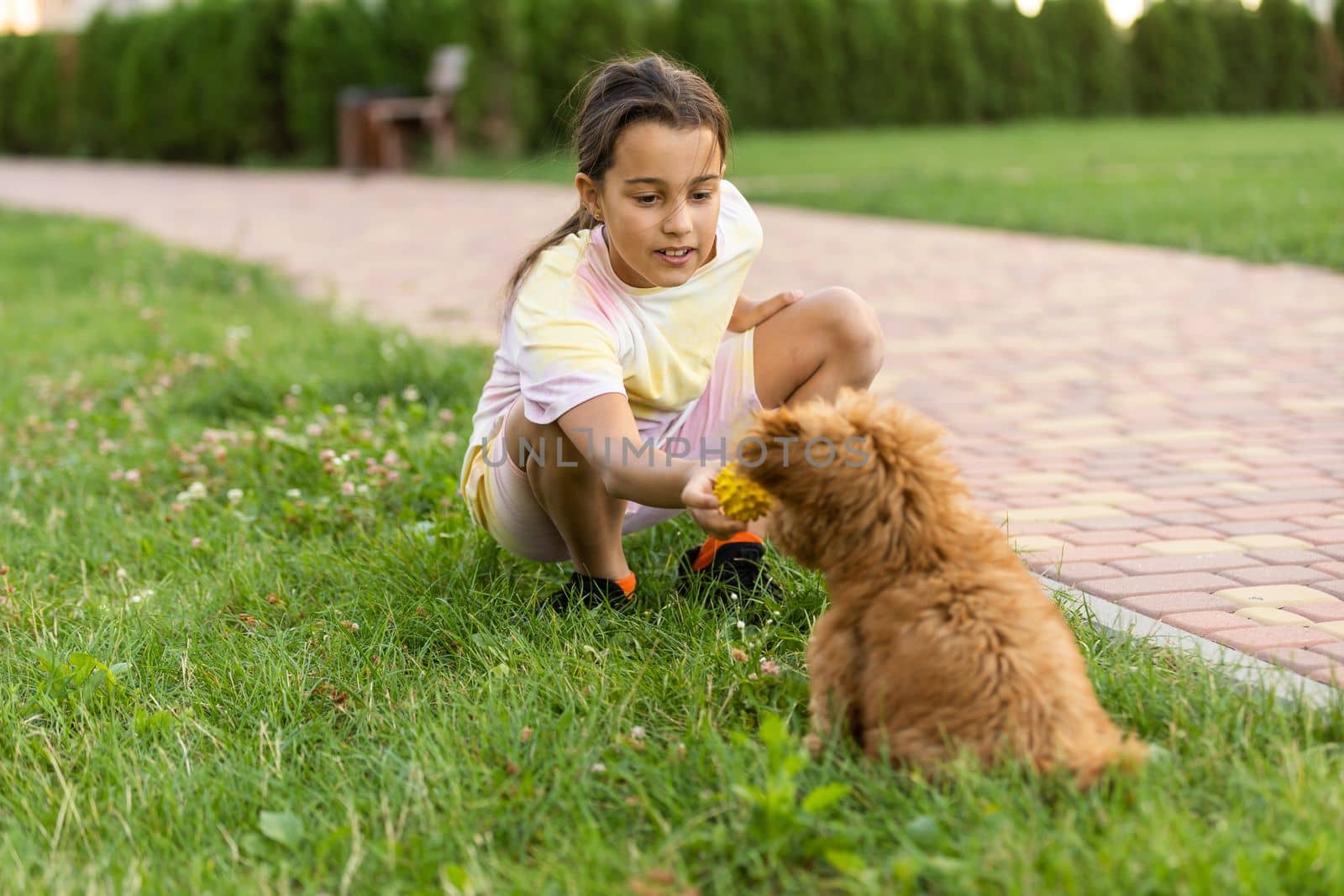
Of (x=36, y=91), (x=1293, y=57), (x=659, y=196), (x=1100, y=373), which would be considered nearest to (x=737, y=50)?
(x=1293, y=57)

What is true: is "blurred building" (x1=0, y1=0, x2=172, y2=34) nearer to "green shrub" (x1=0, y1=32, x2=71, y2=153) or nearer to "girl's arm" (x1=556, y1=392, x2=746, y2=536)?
"green shrub" (x1=0, y1=32, x2=71, y2=153)

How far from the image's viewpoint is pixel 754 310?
135 inches

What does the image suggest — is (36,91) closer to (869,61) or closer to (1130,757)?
(869,61)

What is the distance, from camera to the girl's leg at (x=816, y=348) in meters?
3.25

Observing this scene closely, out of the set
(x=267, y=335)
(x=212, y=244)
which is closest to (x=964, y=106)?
(x=212, y=244)

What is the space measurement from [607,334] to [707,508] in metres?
0.66

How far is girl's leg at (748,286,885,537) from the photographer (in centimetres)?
325

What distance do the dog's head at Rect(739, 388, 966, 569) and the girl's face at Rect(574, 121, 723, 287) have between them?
2.75 ft

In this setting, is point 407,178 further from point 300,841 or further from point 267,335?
point 300,841

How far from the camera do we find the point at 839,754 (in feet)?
7.53

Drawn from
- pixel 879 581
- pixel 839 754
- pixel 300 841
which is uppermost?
pixel 879 581

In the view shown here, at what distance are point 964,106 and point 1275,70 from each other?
7224 millimetres

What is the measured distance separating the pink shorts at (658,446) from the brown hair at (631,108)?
44cm

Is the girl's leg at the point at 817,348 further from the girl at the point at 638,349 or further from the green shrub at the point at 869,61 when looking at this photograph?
the green shrub at the point at 869,61
